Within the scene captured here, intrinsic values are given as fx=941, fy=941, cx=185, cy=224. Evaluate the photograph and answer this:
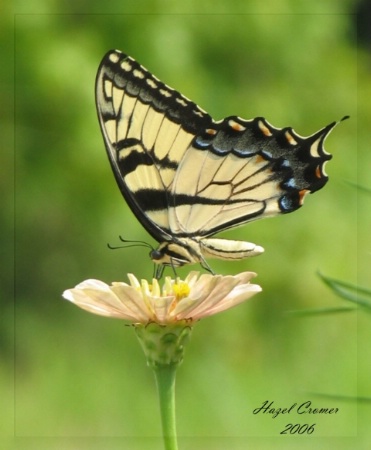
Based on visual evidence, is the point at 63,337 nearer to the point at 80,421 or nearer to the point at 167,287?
the point at 80,421

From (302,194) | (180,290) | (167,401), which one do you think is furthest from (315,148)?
(167,401)

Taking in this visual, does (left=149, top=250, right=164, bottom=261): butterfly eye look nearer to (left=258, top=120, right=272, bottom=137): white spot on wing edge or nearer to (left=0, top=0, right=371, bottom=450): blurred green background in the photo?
(left=258, top=120, right=272, bottom=137): white spot on wing edge

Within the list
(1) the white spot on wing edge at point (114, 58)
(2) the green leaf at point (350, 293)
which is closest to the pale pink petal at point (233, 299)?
(2) the green leaf at point (350, 293)

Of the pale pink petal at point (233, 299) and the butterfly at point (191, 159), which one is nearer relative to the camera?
the pale pink petal at point (233, 299)

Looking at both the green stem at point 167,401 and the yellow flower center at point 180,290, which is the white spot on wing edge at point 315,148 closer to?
the yellow flower center at point 180,290

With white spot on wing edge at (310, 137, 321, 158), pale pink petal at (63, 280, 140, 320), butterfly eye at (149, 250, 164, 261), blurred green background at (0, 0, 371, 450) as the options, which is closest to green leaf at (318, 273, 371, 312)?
pale pink petal at (63, 280, 140, 320)

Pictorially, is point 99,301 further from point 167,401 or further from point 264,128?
point 264,128

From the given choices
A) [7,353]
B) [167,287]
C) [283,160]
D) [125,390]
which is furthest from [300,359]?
[167,287]

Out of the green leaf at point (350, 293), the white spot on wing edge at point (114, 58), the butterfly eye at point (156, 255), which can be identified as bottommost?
the green leaf at point (350, 293)
